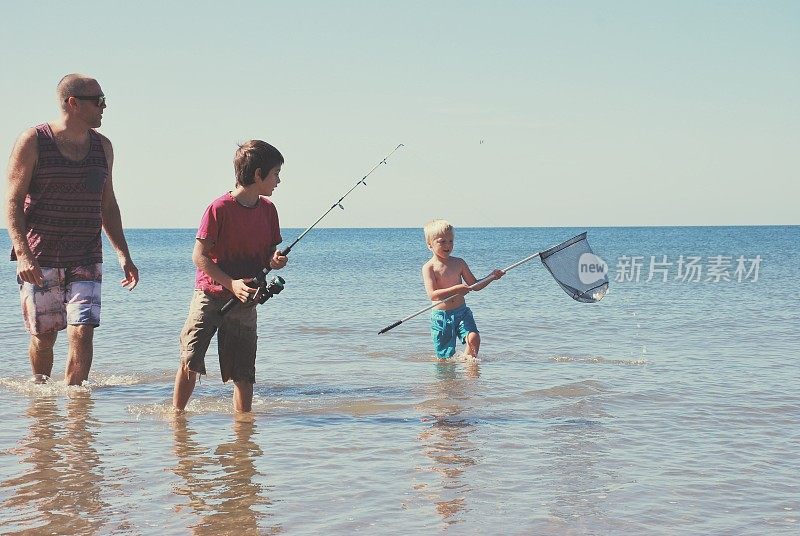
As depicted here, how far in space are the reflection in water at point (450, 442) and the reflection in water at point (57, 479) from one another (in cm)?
144

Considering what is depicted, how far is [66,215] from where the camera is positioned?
603 centimetres

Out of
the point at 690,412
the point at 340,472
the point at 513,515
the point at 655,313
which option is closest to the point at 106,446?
the point at 340,472

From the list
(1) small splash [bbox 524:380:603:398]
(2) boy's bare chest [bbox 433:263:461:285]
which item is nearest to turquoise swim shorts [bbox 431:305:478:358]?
(2) boy's bare chest [bbox 433:263:461:285]

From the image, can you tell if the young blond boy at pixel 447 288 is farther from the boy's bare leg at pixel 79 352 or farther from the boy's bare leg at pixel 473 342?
the boy's bare leg at pixel 79 352

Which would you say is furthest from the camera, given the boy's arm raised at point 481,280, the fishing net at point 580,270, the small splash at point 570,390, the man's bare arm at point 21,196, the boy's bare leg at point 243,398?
the fishing net at point 580,270

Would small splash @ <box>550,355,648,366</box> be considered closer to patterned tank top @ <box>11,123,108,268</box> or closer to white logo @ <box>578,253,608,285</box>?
white logo @ <box>578,253,608,285</box>

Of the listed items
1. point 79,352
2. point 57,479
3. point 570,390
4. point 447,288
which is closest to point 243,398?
point 79,352

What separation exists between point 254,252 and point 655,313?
441 inches

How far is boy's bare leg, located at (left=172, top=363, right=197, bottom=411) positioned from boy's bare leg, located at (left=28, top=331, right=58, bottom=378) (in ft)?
3.01

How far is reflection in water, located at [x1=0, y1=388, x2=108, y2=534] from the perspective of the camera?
3.95m

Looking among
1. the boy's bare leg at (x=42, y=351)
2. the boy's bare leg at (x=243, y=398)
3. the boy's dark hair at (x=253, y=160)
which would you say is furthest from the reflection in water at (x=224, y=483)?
the boy's dark hair at (x=253, y=160)

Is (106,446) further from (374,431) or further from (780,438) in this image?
(780,438)

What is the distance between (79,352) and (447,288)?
3378 mm

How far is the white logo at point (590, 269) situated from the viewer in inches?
315
